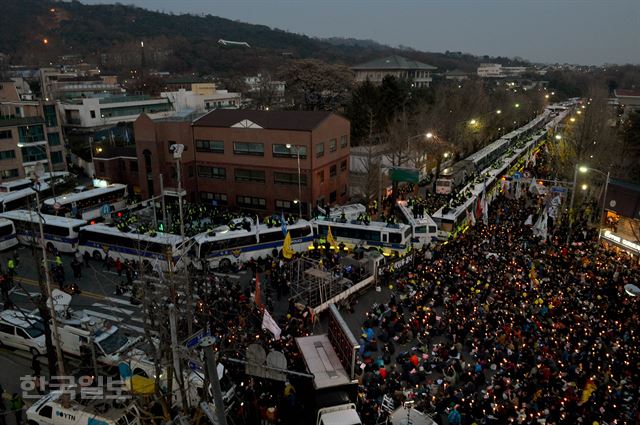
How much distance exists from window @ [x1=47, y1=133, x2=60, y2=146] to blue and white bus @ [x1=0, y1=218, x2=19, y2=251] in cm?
2108

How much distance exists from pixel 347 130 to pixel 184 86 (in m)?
53.7

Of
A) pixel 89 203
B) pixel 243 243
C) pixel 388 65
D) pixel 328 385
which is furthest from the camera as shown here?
pixel 388 65

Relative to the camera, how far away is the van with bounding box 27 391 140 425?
1113 cm

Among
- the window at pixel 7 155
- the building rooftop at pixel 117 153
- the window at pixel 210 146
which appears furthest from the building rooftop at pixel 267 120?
the window at pixel 7 155

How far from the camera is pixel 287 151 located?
104ft

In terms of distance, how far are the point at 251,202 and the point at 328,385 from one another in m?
22.4

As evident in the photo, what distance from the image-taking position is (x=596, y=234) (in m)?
26.2

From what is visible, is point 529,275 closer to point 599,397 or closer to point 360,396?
point 599,397

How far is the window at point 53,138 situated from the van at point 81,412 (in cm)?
3899

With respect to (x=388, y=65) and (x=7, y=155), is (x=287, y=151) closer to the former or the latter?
(x=7, y=155)

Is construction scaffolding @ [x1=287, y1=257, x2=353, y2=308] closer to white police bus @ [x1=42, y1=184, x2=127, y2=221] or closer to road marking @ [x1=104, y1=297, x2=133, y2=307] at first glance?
road marking @ [x1=104, y1=297, x2=133, y2=307]

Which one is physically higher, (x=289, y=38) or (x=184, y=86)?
(x=289, y=38)

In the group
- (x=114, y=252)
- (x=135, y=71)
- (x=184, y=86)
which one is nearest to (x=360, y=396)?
(x=114, y=252)

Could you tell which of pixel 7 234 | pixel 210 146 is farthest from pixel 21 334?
pixel 210 146
